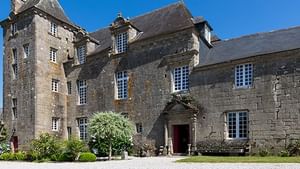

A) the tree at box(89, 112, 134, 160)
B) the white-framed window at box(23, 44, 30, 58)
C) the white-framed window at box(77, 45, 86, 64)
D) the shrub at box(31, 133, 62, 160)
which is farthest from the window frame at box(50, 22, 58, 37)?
the tree at box(89, 112, 134, 160)

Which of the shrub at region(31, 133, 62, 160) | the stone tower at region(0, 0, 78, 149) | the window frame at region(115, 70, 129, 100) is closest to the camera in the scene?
the shrub at region(31, 133, 62, 160)

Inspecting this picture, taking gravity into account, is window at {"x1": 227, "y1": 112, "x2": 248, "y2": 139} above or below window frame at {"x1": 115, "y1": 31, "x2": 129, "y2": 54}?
below

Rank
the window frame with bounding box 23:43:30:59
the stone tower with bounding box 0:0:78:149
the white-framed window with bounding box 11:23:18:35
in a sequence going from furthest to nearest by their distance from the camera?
the white-framed window with bounding box 11:23:18:35 < the window frame with bounding box 23:43:30:59 < the stone tower with bounding box 0:0:78:149

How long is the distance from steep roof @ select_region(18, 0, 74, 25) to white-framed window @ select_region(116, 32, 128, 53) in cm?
618

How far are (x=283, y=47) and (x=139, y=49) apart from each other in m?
9.46

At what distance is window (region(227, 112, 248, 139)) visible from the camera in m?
19.3

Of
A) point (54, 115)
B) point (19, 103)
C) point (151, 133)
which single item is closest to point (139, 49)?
point (151, 133)

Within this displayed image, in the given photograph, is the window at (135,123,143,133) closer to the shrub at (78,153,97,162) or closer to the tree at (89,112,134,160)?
the tree at (89,112,134,160)

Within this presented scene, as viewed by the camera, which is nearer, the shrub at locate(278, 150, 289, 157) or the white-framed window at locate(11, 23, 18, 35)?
the shrub at locate(278, 150, 289, 157)

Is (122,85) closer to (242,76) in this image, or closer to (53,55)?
(53,55)

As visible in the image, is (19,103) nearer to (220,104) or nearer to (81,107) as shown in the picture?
(81,107)

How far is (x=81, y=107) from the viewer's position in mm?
26734

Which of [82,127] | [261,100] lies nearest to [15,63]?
[82,127]

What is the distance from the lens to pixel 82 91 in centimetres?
2714
